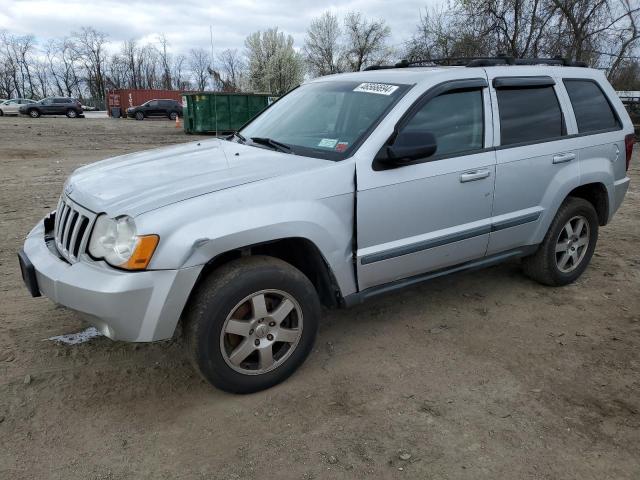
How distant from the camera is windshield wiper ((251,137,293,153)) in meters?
3.41

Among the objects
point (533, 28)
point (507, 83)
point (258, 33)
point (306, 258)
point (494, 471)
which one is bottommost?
point (494, 471)

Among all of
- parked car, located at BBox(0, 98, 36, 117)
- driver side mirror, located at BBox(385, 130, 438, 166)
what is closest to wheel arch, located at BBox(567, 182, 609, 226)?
driver side mirror, located at BBox(385, 130, 438, 166)

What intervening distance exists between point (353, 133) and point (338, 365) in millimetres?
1466

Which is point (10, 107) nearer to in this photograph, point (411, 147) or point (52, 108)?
point (52, 108)

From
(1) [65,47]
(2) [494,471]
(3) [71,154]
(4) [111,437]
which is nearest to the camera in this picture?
(2) [494,471]

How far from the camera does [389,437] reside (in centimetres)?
263

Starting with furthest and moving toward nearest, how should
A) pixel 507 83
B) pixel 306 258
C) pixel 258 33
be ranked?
1. pixel 258 33
2. pixel 507 83
3. pixel 306 258

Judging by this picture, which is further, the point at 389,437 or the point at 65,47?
the point at 65,47

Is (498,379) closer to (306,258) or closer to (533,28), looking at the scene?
(306,258)

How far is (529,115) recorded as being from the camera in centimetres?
395

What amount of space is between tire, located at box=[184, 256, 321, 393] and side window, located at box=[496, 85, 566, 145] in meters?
1.95

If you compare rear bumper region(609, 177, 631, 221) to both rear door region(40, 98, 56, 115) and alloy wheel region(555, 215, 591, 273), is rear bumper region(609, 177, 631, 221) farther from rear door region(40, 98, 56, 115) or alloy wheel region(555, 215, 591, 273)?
rear door region(40, 98, 56, 115)

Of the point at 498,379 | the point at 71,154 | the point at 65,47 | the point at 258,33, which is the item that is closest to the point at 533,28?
the point at 71,154

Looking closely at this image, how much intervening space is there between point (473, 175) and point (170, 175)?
1965 mm
